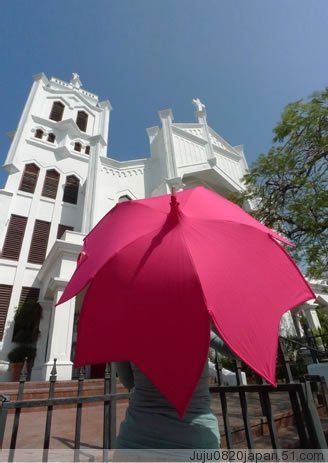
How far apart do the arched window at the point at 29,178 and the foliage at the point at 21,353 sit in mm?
8236

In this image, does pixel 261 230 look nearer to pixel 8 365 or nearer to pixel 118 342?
pixel 118 342

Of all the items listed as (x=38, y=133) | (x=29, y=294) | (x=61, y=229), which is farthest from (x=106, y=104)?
(x=29, y=294)

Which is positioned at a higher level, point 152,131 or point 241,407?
point 152,131

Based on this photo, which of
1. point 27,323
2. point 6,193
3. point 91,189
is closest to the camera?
point 27,323

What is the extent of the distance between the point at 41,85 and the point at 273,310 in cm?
2444

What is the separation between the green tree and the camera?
6.98 meters

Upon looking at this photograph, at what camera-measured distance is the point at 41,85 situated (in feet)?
67.1

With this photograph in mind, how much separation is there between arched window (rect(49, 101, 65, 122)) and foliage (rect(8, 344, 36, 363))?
15687 mm

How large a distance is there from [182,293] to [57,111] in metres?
22.6

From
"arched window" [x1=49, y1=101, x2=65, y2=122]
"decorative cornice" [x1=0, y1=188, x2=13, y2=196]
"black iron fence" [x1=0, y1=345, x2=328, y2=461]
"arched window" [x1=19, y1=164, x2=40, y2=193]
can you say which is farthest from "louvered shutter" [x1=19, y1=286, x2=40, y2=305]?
"arched window" [x1=49, y1=101, x2=65, y2=122]

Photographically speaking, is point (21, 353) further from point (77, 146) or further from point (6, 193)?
point (77, 146)

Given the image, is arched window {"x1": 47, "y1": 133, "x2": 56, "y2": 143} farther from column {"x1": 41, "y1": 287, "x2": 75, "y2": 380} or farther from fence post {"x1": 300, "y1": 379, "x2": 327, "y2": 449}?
fence post {"x1": 300, "y1": 379, "x2": 327, "y2": 449}

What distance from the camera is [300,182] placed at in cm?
756

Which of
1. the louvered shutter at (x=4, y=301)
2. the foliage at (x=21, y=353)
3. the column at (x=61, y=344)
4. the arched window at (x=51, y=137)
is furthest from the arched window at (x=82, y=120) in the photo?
the foliage at (x=21, y=353)
